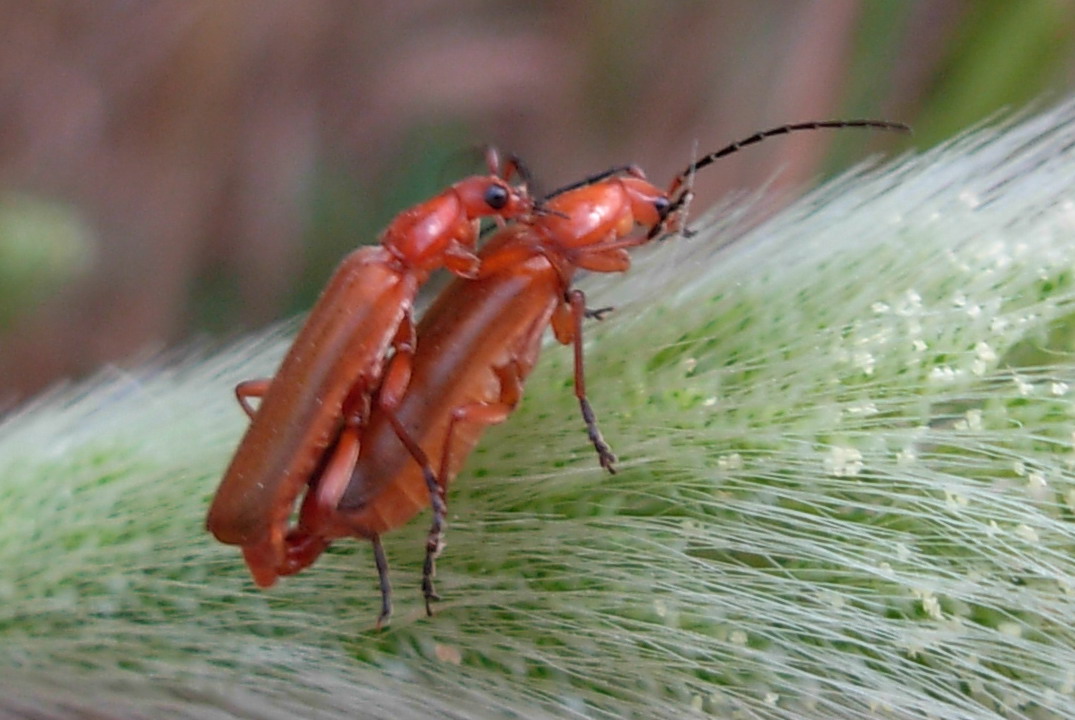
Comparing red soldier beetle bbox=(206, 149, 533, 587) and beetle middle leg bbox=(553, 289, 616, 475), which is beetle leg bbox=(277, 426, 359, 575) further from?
beetle middle leg bbox=(553, 289, 616, 475)

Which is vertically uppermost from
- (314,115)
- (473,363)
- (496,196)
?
(314,115)

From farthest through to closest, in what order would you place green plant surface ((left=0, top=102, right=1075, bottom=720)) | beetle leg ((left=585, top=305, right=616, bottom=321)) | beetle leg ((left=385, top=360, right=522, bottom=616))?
beetle leg ((left=585, top=305, right=616, bottom=321)) → beetle leg ((left=385, top=360, right=522, bottom=616)) → green plant surface ((left=0, top=102, right=1075, bottom=720))

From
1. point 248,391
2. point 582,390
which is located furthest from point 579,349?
point 248,391

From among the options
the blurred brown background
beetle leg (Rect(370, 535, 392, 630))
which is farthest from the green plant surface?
the blurred brown background

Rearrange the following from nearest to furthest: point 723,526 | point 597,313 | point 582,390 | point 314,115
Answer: point 723,526 < point 582,390 < point 597,313 < point 314,115

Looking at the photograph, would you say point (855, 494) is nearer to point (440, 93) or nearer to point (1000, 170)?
point (1000, 170)

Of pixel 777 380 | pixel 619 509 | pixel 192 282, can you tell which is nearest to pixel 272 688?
pixel 619 509

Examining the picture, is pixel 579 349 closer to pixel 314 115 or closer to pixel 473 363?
pixel 473 363
